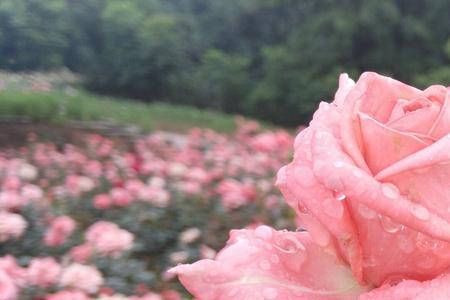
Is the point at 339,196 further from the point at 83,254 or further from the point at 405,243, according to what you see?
the point at 83,254

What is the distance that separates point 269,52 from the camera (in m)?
19.5

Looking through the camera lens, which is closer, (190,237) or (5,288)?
(5,288)

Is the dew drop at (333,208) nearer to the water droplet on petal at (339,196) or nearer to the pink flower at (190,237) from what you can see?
the water droplet on petal at (339,196)

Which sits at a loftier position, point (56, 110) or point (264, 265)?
point (56, 110)

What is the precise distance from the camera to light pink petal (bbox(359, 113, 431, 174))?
37 cm

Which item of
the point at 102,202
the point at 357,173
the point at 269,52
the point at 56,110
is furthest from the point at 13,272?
the point at 269,52

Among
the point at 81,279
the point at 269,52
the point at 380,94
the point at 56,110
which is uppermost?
the point at 269,52

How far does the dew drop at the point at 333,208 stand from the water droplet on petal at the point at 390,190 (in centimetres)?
3

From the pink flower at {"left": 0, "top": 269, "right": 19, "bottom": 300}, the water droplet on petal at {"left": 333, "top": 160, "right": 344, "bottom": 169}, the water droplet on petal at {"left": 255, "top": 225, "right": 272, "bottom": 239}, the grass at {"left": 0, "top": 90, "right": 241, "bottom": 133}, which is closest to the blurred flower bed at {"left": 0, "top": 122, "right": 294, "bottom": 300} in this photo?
the pink flower at {"left": 0, "top": 269, "right": 19, "bottom": 300}

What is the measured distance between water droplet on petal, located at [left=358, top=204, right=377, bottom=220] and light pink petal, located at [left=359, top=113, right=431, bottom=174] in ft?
0.07

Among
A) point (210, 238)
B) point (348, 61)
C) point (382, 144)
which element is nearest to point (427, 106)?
point (382, 144)

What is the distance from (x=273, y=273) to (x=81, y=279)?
1.01 m

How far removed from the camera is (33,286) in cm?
133

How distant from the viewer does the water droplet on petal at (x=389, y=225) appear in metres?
0.38
